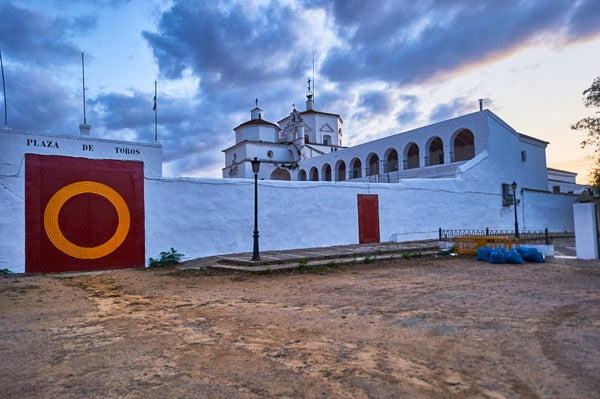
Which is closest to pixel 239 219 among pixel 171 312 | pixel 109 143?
pixel 109 143

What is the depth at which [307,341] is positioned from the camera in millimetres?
4020

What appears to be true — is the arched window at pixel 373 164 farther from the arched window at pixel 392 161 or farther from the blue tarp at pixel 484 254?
the blue tarp at pixel 484 254

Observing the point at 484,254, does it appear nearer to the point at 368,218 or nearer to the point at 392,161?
the point at 368,218

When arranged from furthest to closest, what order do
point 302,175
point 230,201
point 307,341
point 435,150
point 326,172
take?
point 302,175 → point 326,172 → point 435,150 → point 230,201 → point 307,341

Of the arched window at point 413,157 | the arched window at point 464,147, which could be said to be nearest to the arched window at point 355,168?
the arched window at point 413,157

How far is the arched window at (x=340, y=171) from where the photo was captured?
3453cm

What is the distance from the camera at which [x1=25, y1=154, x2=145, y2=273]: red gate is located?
10039mm

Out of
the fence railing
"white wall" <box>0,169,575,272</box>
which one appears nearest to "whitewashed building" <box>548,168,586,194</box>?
the fence railing

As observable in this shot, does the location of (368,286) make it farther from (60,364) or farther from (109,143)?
(109,143)

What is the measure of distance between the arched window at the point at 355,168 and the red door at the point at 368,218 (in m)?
16.3

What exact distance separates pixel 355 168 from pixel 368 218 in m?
17.7

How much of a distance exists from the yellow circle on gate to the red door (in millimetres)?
9242

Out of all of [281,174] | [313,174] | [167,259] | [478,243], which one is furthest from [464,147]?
[167,259]

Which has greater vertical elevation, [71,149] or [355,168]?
[355,168]
